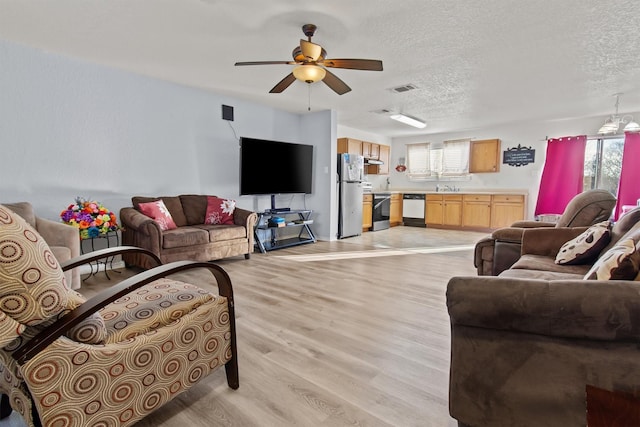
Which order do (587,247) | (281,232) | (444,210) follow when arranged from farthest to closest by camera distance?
(444,210) → (281,232) → (587,247)

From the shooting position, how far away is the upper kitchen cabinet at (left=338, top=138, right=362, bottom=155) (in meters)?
6.70

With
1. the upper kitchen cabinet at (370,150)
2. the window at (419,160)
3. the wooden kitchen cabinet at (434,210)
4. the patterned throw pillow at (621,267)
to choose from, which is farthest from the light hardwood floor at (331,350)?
the window at (419,160)

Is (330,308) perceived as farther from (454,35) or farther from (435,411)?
(454,35)

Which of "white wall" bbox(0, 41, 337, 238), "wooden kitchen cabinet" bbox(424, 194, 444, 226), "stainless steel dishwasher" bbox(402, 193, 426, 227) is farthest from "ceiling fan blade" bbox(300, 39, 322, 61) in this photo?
"stainless steel dishwasher" bbox(402, 193, 426, 227)

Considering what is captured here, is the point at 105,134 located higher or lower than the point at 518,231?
higher

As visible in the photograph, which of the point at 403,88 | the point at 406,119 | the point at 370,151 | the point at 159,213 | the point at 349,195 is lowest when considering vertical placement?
the point at 159,213

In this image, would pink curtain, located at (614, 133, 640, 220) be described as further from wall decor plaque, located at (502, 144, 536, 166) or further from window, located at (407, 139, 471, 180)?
window, located at (407, 139, 471, 180)

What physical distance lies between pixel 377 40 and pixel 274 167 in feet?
8.55

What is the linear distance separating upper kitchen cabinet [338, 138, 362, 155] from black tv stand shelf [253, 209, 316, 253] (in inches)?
69.5

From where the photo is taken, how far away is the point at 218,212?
439 centimetres

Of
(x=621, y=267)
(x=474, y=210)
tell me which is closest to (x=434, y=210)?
(x=474, y=210)

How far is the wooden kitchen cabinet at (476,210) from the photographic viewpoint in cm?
682

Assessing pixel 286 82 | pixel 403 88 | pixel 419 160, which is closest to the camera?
pixel 286 82

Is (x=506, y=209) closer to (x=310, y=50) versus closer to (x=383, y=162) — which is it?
(x=383, y=162)
